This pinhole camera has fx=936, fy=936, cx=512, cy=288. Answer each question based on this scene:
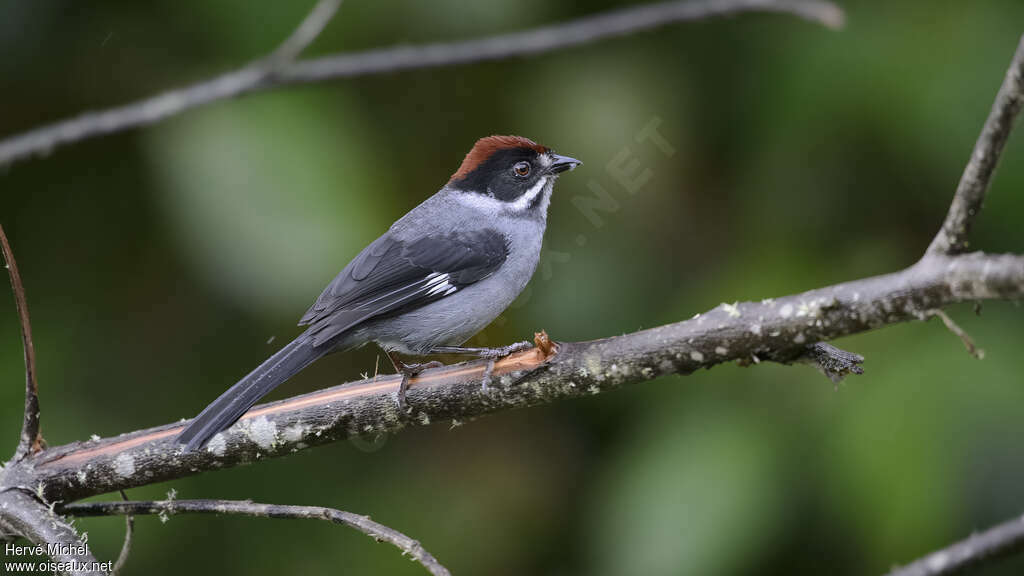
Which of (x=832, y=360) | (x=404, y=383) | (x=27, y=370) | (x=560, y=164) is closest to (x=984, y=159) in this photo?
(x=832, y=360)

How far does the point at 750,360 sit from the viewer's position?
7.69ft

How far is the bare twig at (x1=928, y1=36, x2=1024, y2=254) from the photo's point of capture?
1.80m

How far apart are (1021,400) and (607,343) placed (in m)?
2.43

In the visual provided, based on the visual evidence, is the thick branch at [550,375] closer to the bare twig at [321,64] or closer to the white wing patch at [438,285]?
the white wing patch at [438,285]

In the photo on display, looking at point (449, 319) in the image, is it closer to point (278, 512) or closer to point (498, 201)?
point (498, 201)

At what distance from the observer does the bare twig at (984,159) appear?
180cm

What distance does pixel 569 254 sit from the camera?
15.6 ft

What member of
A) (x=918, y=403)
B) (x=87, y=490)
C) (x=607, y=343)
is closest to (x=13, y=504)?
(x=87, y=490)

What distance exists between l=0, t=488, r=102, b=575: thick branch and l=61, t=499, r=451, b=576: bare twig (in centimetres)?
12

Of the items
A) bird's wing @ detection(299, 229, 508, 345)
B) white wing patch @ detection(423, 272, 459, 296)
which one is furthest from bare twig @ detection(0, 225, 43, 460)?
white wing patch @ detection(423, 272, 459, 296)

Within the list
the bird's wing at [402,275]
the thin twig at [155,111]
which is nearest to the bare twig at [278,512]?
the bird's wing at [402,275]

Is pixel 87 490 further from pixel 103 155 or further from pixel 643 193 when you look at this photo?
pixel 643 193

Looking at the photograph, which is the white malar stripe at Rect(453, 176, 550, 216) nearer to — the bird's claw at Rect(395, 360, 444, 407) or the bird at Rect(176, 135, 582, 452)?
the bird at Rect(176, 135, 582, 452)

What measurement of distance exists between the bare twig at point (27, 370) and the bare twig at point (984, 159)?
2305 millimetres
